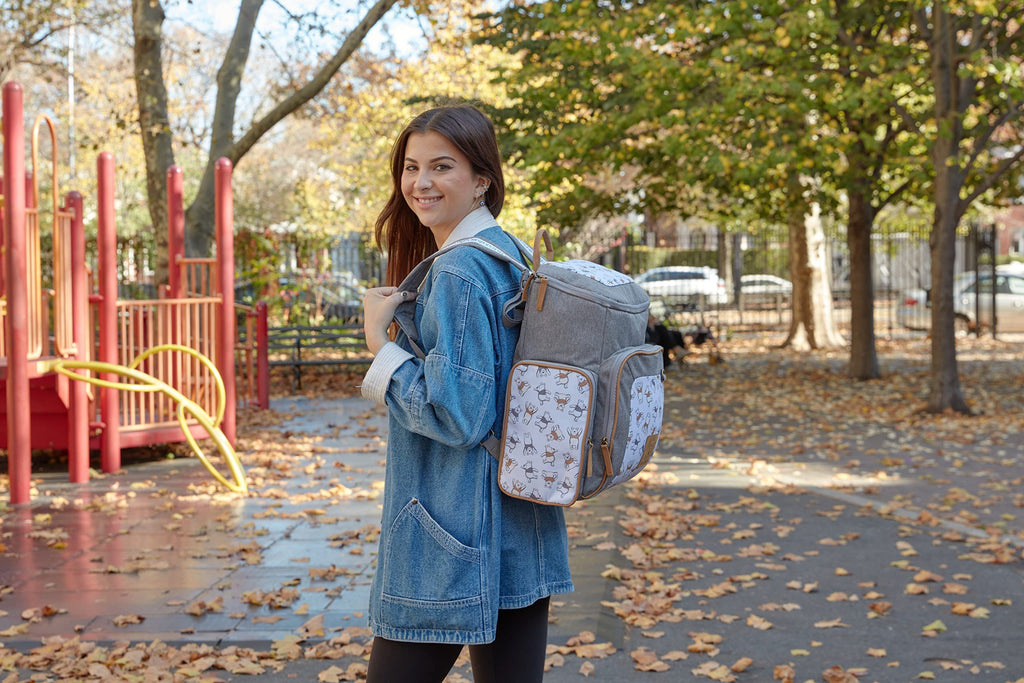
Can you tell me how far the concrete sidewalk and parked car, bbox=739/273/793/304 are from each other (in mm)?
23279

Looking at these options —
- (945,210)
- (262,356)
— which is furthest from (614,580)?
(945,210)

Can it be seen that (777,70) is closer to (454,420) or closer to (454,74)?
(454,420)

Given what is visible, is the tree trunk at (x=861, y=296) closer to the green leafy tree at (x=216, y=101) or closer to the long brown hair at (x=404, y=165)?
the green leafy tree at (x=216, y=101)

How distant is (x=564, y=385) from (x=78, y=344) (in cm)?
751

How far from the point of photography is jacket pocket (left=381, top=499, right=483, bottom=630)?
92.1 inches

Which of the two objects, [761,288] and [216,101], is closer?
[216,101]

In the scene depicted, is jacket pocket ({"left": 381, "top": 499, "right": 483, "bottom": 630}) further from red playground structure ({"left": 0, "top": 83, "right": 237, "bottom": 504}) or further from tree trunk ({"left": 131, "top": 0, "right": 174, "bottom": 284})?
tree trunk ({"left": 131, "top": 0, "right": 174, "bottom": 284})

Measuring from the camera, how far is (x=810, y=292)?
879 inches

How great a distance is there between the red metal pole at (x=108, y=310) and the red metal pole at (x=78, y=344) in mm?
142

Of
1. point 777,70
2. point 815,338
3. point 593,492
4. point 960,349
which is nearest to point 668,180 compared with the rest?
point 777,70

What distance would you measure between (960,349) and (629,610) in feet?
61.9

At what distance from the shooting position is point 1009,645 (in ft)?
15.7

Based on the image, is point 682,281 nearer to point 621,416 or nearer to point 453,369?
point 621,416

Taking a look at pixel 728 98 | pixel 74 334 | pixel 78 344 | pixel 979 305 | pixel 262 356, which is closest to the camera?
pixel 78 344
